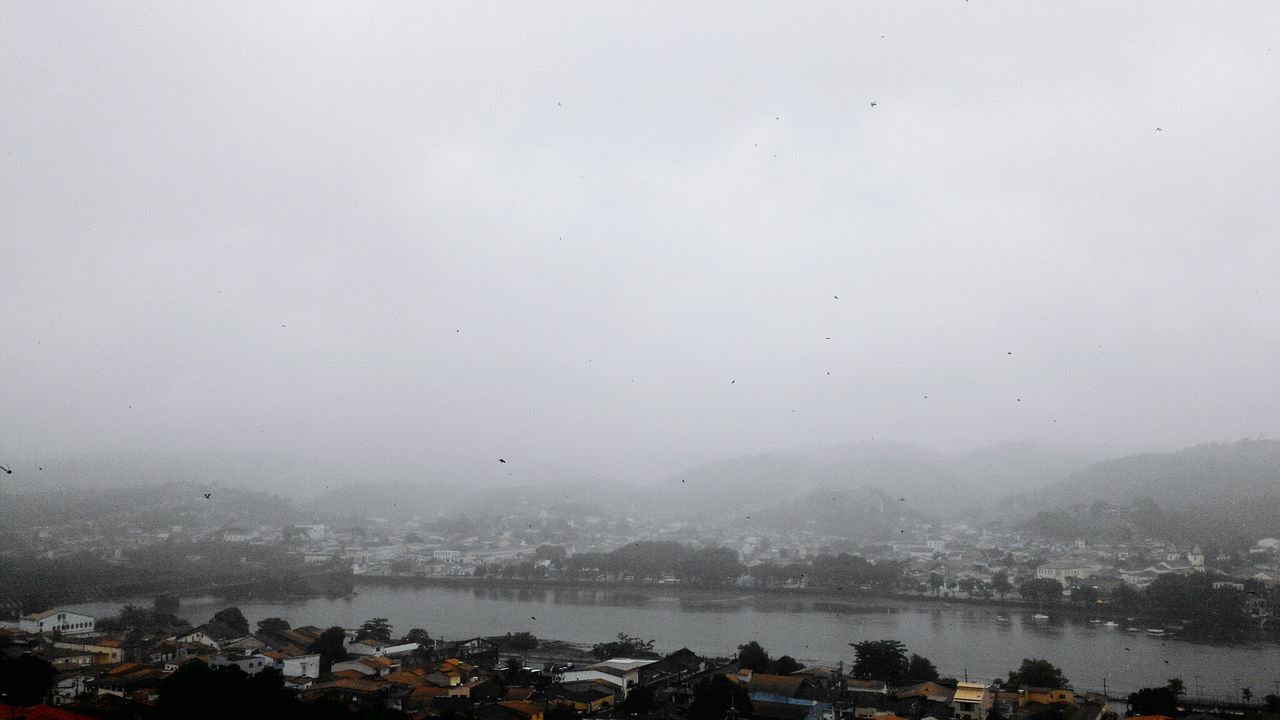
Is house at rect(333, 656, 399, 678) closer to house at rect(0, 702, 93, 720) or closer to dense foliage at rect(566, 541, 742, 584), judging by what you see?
house at rect(0, 702, 93, 720)

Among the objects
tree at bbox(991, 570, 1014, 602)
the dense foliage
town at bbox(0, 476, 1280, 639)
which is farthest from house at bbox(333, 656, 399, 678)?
tree at bbox(991, 570, 1014, 602)

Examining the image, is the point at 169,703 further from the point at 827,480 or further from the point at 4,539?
the point at 827,480

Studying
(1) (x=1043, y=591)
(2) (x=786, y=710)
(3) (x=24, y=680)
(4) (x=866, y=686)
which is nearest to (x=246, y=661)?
(3) (x=24, y=680)

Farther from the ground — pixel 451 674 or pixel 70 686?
pixel 70 686

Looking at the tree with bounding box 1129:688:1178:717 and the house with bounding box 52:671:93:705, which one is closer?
the tree with bounding box 1129:688:1178:717

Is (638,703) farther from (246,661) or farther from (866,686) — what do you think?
(246,661)

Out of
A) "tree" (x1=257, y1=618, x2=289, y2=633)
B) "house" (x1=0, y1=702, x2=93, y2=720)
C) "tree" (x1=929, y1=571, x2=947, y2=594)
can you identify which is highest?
"house" (x1=0, y1=702, x2=93, y2=720)

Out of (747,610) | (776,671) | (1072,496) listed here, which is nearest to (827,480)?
(1072,496)
